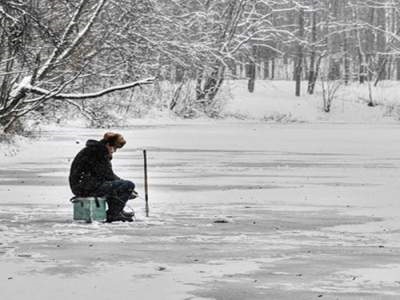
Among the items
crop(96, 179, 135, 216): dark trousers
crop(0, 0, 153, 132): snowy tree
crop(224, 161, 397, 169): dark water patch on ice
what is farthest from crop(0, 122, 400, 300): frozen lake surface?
crop(0, 0, 153, 132): snowy tree

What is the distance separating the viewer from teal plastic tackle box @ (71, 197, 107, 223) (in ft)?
42.7

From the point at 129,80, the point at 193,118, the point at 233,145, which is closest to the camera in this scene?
the point at 129,80

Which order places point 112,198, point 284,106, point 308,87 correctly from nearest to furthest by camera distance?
1. point 112,198
2. point 284,106
3. point 308,87

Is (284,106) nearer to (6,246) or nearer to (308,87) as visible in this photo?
(308,87)

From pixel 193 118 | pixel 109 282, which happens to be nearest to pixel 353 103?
pixel 193 118

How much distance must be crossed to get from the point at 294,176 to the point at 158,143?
1523cm

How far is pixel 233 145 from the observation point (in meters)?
37.0

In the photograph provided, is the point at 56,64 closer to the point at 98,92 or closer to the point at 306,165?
the point at 98,92

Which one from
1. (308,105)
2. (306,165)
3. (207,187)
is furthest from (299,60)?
(207,187)

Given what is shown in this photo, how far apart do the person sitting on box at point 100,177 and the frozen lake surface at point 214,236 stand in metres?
0.36

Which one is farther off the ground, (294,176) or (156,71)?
(156,71)

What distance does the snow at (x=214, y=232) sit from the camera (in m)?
8.94

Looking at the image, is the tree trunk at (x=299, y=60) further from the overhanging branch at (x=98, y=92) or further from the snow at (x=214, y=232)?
the overhanging branch at (x=98, y=92)

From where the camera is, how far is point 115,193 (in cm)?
1321
